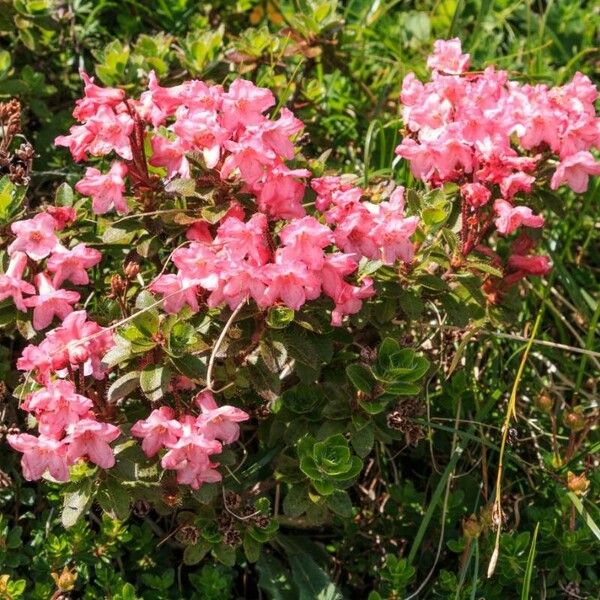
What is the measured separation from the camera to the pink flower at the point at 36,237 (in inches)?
81.7

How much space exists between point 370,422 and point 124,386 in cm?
53

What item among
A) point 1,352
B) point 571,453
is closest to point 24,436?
point 1,352

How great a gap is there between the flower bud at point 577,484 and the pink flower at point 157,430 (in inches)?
35.9

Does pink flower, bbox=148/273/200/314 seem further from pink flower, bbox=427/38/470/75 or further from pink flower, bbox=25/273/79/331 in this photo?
pink flower, bbox=427/38/470/75

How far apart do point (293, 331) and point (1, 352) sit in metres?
0.70

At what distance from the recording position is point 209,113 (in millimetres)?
2076

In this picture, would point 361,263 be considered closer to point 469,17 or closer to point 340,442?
point 340,442

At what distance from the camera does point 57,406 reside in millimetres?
1901

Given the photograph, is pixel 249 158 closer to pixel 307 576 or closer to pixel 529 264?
pixel 529 264

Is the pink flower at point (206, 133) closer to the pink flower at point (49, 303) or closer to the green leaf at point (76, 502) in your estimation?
the pink flower at point (49, 303)

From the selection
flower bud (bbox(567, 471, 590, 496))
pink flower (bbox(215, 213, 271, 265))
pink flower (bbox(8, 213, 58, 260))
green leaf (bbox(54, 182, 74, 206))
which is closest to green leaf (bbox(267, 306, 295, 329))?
pink flower (bbox(215, 213, 271, 265))

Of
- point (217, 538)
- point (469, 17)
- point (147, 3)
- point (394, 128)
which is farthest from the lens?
point (469, 17)

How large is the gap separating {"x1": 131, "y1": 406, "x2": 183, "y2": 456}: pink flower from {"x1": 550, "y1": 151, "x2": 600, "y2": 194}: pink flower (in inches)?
39.4

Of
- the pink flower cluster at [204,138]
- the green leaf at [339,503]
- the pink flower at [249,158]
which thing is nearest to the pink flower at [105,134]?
the pink flower cluster at [204,138]
